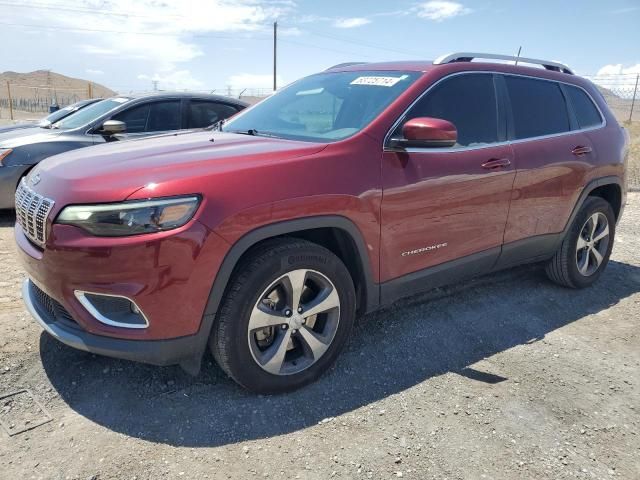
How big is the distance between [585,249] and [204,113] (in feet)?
15.6

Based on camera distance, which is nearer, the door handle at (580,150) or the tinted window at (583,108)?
the door handle at (580,150)

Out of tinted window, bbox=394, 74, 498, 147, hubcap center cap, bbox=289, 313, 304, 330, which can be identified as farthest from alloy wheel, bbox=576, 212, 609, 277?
hubcap center cap, bbox=289, 313, 304, 330

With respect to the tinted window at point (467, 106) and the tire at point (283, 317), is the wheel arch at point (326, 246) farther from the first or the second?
the tinted window at point (467, 106)

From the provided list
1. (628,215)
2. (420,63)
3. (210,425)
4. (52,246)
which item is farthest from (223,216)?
(628,215)

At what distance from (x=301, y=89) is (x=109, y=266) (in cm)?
219

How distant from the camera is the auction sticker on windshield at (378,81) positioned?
11.0 ft

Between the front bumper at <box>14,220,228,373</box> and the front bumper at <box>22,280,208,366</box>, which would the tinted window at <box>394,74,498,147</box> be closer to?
the front bumper at <box>14,220,228,373</box>

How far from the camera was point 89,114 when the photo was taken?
21.8ft

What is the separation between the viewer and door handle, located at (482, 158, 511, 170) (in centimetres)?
349

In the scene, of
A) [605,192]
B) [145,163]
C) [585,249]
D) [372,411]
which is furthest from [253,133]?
[605,192]

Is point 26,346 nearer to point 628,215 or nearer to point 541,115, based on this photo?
point 541,115

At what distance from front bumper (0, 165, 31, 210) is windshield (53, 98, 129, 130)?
869mm

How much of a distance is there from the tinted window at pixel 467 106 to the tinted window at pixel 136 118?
13.9 feet

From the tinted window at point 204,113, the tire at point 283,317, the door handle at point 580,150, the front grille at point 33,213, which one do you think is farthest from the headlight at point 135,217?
the tinted window at point 204,113
